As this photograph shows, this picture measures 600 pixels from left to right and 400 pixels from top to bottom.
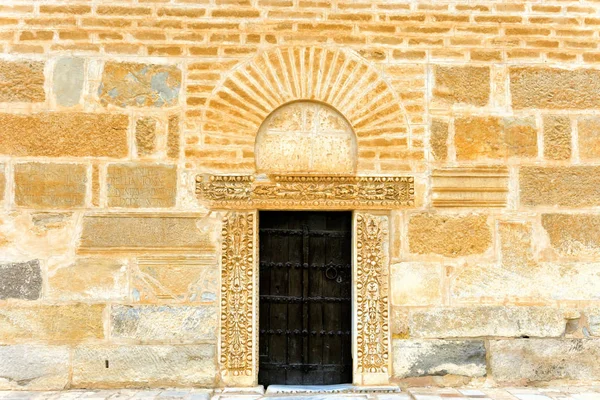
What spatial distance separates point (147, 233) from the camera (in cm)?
458

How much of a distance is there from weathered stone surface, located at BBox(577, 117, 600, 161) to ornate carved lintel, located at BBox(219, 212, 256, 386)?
8.38ft

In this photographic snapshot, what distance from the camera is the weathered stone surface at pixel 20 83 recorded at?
463 cm

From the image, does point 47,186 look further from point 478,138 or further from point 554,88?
point 554,88

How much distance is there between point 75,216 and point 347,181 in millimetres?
2014

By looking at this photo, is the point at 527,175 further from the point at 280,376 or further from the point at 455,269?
the point at 280,376

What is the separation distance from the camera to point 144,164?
4625mm

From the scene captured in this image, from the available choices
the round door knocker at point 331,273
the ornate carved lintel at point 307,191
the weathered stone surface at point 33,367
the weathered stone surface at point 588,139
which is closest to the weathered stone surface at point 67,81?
the ornate carved lintel at point 307,191

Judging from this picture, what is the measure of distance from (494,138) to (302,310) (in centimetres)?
195

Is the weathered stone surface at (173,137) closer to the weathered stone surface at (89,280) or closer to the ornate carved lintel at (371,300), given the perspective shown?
the weathered stone surface at (89,280)

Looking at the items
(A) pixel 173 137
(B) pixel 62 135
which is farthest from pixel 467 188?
(B) pixel 62 135

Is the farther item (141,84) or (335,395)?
(141,84)

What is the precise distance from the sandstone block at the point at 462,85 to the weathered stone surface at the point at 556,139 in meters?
0.51

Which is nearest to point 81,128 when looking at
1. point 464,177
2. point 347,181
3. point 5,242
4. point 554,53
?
point 5,242

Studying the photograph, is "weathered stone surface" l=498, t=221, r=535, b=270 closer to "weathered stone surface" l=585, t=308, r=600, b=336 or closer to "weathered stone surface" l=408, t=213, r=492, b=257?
"weathered stone surface" l=408, t=213, r=492, b=257
